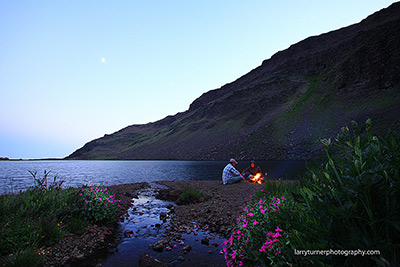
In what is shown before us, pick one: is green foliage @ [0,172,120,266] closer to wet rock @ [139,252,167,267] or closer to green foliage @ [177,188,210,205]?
wet rock @ [139,252,167,267]

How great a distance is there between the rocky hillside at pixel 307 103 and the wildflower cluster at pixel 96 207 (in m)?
42.5

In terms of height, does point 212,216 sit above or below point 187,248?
below

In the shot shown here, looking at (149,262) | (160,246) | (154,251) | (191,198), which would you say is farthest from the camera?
(191,198)

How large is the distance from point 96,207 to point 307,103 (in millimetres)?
85327

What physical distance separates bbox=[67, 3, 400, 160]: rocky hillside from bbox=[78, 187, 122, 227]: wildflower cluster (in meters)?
42.5

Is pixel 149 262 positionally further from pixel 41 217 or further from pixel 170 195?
pixel 170 195

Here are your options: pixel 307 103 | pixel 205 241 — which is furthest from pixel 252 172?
pixel 307 103

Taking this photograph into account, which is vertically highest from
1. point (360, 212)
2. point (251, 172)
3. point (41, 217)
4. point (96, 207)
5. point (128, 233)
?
point (41, 217)

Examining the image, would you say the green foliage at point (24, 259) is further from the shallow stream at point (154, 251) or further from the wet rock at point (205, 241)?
the wet rock at point (205, 241)

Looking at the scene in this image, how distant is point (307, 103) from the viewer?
78312 mm

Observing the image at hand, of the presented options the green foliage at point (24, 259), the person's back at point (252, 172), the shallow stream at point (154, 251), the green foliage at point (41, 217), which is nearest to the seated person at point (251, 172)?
the person's back at point (252, 172)

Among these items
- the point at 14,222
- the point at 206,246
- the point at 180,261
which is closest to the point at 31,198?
the point at 14,222

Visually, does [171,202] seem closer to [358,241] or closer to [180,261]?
[180,261]

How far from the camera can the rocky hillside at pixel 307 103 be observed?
56.9 metres
